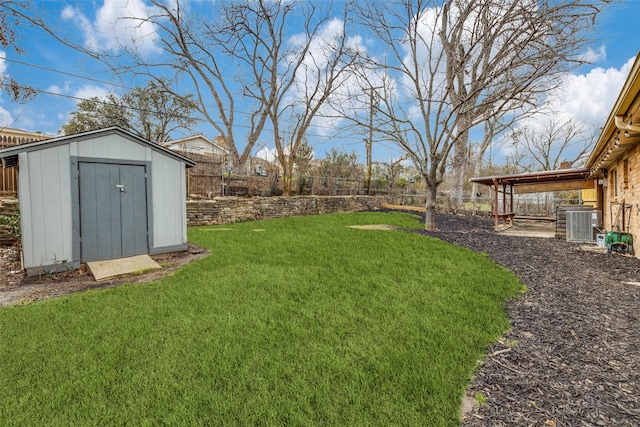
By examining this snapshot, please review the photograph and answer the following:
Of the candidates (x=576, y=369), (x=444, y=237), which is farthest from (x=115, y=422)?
(x=444, y=237)

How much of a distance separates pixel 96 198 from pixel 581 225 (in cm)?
1132

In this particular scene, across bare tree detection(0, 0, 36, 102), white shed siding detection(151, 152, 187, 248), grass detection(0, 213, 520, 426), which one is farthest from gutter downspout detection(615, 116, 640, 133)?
bare tree detection(0, 0, 36, 102)

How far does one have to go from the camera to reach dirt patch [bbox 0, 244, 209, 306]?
3.84m

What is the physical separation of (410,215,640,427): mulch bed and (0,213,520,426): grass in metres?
0.19

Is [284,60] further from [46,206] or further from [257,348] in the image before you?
[257,348]

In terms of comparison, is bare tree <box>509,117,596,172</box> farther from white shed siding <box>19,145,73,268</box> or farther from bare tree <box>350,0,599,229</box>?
white shed siding <box>19,145,73,268</box>

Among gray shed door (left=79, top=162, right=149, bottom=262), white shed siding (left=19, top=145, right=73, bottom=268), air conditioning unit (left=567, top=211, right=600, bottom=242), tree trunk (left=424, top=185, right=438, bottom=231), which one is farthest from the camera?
tree trunk (left=424, top=185, right=438, bottom=231)

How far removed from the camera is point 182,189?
6266 millimetres

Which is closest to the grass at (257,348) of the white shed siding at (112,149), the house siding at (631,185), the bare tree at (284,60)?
the white shed siding at (112,149)

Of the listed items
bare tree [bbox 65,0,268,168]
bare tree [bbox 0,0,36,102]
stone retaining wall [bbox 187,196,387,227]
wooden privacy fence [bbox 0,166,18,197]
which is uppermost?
bare tree [bbox 65,0,268,168]

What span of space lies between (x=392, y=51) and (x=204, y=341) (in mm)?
10101

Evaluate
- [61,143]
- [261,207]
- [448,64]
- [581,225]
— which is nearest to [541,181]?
[581,225]

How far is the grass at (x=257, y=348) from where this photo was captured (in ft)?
5.96

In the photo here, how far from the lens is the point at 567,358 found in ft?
7.62
